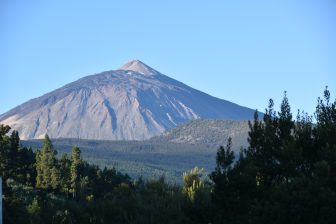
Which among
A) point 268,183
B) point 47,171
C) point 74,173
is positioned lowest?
point 268,183

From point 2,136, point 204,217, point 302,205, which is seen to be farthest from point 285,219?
point 2,136

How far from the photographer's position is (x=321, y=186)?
3931 cm

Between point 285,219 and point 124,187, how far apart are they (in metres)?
43.6

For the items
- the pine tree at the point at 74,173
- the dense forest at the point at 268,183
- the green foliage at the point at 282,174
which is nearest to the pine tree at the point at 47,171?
the pine tree at the point at 74,173

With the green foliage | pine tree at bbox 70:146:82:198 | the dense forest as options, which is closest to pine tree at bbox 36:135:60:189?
pine tree at bbox 70:146:82:198

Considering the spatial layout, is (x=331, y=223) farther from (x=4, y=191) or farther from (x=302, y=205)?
(x=4, y=191)

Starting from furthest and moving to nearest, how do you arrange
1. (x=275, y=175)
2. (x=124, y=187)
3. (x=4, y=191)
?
A: (x=124, y=187), (x=4, y=191), (x=275, y=175)

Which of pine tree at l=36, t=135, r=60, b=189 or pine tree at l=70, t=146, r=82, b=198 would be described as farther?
pine tree at l=70, t=146, r=82, b=198

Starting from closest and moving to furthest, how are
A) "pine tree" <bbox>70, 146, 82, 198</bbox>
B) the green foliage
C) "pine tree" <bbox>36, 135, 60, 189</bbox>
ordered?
1. the green foliage
2. "pine tree" <bbox>36, 135, 60, 189</bbox>
3. "pine tree" <bbox>70, 146, 82, 198</bbox>

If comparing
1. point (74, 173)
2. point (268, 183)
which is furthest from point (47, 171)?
point (268, 183)

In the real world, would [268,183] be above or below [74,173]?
below

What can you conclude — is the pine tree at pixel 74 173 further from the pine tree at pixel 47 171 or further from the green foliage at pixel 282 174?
the green foliage at pixel 282 174

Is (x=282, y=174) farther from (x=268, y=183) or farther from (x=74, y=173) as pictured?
(x=74, y=173)

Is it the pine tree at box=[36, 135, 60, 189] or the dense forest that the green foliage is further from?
the pine tree at box=[36, 135, 60, 189]
